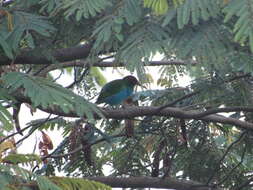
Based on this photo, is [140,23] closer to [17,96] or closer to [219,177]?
[17,96]

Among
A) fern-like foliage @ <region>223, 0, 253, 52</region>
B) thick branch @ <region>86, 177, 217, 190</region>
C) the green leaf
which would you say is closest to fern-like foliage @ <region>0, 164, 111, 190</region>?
the green leaf

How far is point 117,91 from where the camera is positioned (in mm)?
8805

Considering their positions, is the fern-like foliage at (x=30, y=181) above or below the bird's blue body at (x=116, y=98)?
below

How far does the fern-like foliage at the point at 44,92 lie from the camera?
404 centimetres

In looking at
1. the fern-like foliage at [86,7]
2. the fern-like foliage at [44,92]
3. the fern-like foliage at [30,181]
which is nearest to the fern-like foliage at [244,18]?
the fern-like foliage at [86,7]

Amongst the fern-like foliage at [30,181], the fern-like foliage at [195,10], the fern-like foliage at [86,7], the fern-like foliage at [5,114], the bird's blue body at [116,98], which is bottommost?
the fern-like foliage at [30,181]

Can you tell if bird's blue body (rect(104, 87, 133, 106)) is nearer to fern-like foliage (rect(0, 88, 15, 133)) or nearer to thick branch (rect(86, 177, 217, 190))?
thick branch (rect(86, 177, 217, 190))

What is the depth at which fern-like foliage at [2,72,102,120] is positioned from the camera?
404cm

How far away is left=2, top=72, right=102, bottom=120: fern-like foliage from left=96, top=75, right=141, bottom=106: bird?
3.90 m

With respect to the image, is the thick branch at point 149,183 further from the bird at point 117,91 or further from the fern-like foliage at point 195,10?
the fern-like foliage at point 195,10

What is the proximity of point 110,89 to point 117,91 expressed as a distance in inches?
3.3

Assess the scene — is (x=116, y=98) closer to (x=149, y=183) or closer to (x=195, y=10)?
(x=149, y=183)

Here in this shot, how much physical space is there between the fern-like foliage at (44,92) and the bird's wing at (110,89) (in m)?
4.09

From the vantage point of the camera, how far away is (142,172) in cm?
704
